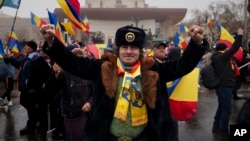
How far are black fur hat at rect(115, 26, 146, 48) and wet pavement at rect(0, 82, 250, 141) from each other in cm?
379

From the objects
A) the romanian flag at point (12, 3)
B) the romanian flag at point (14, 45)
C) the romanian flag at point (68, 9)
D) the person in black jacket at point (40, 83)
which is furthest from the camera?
the romanian flag at point (14, 45)

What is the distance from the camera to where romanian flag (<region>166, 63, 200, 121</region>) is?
375cm

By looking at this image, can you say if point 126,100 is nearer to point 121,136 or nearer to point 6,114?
point 121,136

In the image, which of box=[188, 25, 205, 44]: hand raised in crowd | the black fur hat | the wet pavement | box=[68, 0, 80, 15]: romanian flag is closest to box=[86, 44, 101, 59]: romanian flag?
box=[68, 0, 80, 15]: romanian flag

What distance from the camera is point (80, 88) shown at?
446cm

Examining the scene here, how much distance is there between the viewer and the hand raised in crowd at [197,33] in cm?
275

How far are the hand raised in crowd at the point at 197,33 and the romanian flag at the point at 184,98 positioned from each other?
43.2 inches

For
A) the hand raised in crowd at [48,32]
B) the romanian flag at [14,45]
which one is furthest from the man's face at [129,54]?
the romanian flag at [14,45]

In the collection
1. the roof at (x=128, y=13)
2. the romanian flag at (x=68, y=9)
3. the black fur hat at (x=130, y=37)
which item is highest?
the roof at (x=128, y=13)

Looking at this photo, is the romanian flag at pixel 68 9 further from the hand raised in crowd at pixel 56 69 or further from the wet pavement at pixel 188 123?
the hand raised in crowd at pixel 56 69

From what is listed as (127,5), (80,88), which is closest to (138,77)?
(80,88)

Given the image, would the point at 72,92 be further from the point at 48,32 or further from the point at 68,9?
the point at 68,9

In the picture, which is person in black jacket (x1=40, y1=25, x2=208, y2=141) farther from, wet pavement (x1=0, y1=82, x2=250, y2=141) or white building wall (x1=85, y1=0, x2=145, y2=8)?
white building wall (x1=85, y1=0, x2=145, y2=8)

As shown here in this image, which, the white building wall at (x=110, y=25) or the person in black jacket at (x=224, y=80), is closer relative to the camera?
the person in black jacket at (x=224, y=80)
